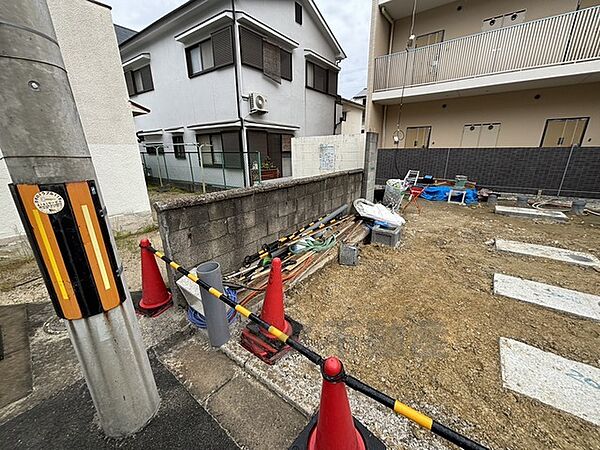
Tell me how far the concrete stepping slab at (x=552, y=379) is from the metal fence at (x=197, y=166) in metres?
7.85

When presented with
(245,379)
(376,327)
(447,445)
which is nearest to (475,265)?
(376,327)

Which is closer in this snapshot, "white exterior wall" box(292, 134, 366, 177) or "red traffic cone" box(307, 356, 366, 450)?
"red traffic cone" box(307, 356, 366, 450)

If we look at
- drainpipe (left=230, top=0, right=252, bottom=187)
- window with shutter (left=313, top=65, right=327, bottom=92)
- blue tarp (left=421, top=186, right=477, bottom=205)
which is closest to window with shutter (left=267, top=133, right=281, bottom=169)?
drainpipe (left=230, top=0, right=252, bottom=187)

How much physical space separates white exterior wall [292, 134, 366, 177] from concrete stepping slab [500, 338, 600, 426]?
496 centimetres

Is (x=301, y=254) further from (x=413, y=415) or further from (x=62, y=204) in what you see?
(x=62, y=204)

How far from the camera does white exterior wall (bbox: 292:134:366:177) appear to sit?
20.4 ft

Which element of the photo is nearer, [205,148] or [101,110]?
[101,110]

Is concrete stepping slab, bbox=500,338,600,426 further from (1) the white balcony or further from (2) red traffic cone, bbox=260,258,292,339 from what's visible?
(1) the white balcony

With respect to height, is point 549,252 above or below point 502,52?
below

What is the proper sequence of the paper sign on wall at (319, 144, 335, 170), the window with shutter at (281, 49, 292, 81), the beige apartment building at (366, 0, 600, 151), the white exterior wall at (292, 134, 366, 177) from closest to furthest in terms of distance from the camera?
the white exterior wall at (292, 134, 366, 177) < the paper sign on wall at (319, 144, 335, 170) < the beige apartment building at (366, 0, 600, 151) < the window with shutter at (281, 49, 292, 81)

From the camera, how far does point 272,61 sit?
9.27 metres

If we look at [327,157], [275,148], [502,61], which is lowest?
[327,157]

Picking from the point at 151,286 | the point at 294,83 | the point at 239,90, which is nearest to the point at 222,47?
the point at 239,90

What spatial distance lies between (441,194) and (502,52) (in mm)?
4678
